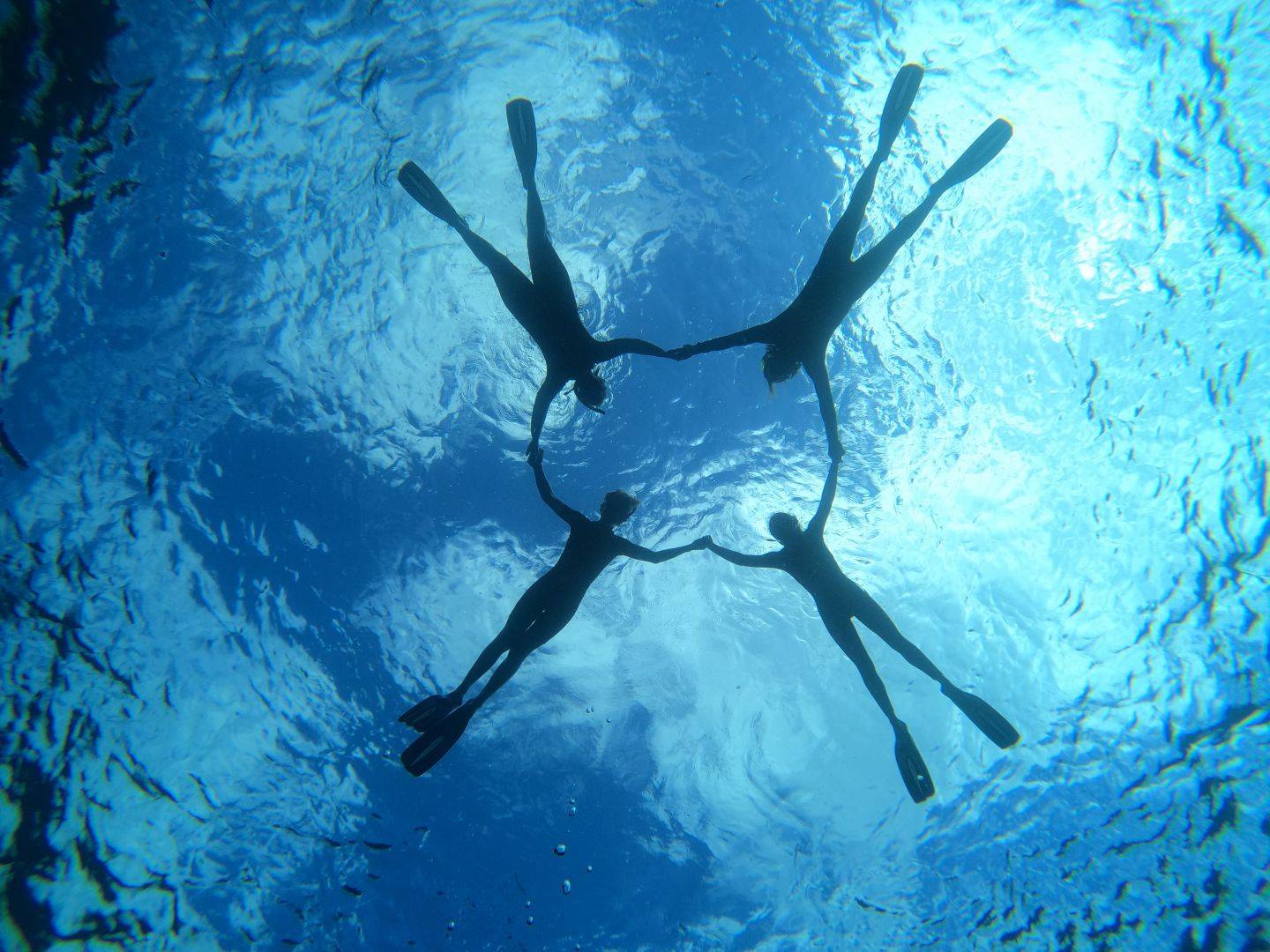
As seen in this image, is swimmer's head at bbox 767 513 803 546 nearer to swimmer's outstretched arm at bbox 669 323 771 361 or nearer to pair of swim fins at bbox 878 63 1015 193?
swimmer's outstretched arm at bbox 669 323 771 361

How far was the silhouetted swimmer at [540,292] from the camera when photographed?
6.93 metres

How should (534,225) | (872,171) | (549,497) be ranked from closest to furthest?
1. (872,171)
2. (534,225)
3. (549,497)

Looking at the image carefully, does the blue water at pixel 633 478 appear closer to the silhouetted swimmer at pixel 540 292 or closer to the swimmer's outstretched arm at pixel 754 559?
the silhouetted swimmer at pixel 540 292

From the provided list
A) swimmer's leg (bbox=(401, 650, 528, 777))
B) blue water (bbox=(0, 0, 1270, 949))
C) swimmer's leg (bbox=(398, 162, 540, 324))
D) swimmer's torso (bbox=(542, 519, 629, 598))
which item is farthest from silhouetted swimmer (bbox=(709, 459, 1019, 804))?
blue water (bbox=(0, 0, 1270, 949))

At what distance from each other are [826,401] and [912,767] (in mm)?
4520

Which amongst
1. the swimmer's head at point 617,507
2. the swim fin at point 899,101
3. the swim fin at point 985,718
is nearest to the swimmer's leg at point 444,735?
the swimmer's head at point 617,507

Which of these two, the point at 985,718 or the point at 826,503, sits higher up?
the point at 826,503

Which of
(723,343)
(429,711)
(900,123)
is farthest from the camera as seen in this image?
(429,711)

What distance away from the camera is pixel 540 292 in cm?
→ 732

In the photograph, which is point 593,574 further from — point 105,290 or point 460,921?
point 460,921

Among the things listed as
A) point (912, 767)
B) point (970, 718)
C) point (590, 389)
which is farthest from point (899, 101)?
point (912, 767)

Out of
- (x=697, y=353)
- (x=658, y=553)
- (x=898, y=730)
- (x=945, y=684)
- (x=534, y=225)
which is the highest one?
(x=534, y=225)

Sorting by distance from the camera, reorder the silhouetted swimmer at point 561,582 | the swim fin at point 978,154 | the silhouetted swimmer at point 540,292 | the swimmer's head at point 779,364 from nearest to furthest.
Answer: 1. the swim fin at point 978,154
2. the silhouetted swimmer at point 540,292
3. the swimmer's head at point 779,364
4. the silhouetted swimmer at point 561,582

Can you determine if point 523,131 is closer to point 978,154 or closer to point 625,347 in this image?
point 625,347
